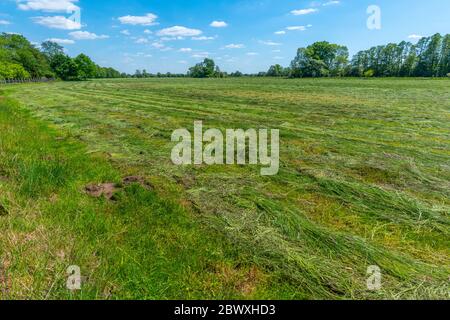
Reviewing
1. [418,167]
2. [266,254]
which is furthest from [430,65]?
[266,254]

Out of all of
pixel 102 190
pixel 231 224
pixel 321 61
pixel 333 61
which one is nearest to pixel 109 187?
pixel 102 190

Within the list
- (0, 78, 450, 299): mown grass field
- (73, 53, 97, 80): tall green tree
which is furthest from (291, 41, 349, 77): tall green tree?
(0, 78, 450, 299): mown grass field

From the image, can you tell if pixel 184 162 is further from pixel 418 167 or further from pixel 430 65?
pixel 430 65

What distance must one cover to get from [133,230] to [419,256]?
12.7 feet

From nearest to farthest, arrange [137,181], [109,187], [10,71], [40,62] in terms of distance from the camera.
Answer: [109,187]
[137,181]
[10,71]
[40,62]

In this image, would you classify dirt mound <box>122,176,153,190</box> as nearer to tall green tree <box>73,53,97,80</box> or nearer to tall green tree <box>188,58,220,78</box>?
tall green tree <box>73,53,97,80</box>

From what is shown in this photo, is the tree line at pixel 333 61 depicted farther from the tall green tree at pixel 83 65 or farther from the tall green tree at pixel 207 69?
the tall green tree at pixel 207 69

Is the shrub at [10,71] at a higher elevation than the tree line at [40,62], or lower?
lower

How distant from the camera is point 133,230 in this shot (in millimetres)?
3678

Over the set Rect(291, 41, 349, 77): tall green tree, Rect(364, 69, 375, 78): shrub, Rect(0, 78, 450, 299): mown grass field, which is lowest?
Rect(0, 78, 450, 299): mown grass field

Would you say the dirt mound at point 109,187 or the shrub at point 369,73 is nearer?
the dirt mound at point 109,187

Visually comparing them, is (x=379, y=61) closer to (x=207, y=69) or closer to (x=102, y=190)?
(x=207, y=69)

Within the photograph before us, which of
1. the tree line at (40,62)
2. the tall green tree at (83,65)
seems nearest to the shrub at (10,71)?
the tree line at (40,62)

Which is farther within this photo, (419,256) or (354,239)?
(354,239)
